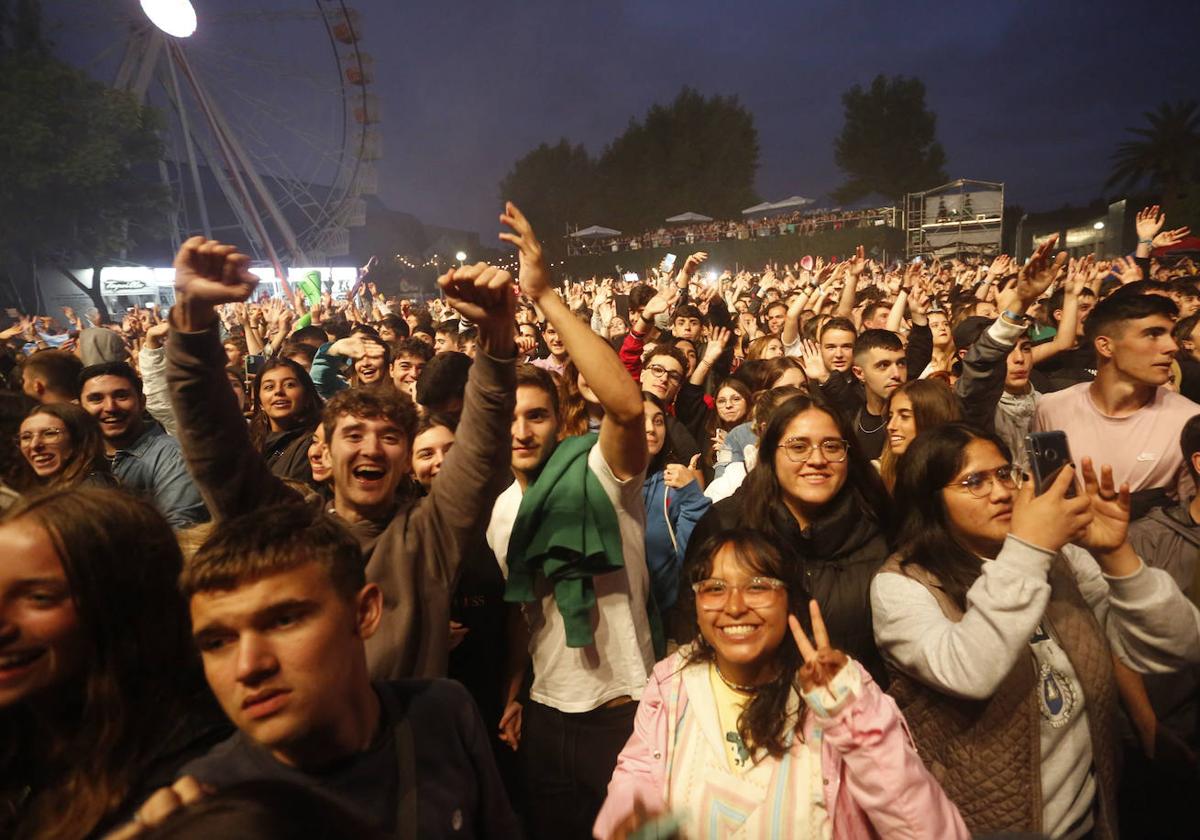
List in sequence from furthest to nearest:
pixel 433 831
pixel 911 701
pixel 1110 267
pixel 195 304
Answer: pixel 1110 267 → pixel 911 701 → pixel 195 304 → pixel 433 831

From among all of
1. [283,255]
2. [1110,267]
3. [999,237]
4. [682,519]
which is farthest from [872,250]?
[283,255]

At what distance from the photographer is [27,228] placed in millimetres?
25531

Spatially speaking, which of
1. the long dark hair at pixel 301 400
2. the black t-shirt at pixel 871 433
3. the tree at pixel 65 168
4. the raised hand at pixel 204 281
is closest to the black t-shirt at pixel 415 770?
the raised hand at pixel 204 281

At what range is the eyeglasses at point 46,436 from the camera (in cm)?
289

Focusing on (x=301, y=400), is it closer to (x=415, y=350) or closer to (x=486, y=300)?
(x=415, y=350)

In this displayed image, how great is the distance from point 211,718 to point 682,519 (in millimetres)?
1679

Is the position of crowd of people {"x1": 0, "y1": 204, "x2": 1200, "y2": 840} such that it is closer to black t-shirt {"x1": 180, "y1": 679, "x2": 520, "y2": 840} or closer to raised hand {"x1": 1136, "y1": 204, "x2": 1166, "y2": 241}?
black t-shirt {"x1": 180, "y1": 679, "x2": 520, "y2": 840}

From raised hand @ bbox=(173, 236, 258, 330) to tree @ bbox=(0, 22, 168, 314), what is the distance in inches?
1237

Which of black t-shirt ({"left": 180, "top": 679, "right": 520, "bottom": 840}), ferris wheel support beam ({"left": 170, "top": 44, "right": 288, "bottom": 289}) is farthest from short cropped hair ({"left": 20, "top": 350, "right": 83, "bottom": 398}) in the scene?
ferris wheel support beam ({"left": 170, "top": 44, "right": 288, "bottom": 289})

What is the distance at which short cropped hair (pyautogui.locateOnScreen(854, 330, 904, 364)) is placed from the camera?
3.74 metres

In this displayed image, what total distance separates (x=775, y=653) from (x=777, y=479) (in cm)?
80

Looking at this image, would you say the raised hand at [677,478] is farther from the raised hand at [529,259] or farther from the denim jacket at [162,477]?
the denim jacket at [162,477]

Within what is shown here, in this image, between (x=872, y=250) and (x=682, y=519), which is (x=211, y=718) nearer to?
(x=682, y=519)

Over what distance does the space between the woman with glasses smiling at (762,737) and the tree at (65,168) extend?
32501mm
